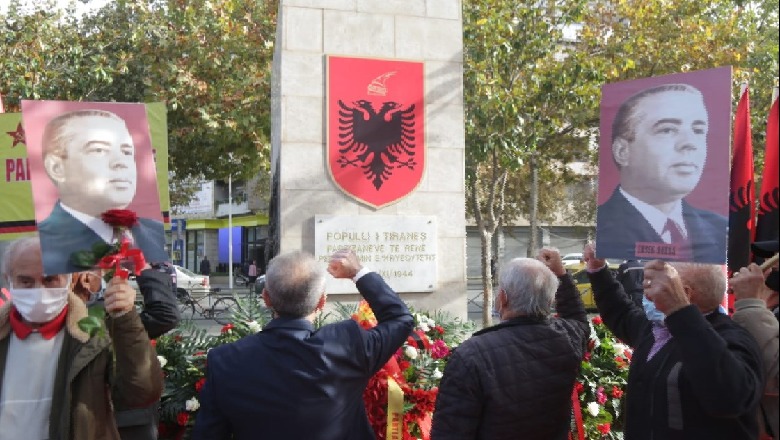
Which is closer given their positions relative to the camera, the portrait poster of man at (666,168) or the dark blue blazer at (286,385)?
the dark blue blazer at (286,385)

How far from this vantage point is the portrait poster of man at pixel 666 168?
2.80m

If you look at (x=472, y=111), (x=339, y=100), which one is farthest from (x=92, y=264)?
(x=472, y=111)

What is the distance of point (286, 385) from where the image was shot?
2.63 m

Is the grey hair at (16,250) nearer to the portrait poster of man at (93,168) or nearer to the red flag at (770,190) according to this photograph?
the portrait poster of man at (93,168)

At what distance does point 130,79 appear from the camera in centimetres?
1478

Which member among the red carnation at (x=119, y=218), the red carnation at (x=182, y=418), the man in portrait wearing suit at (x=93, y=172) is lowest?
the red carnation at (x=182, y=418)

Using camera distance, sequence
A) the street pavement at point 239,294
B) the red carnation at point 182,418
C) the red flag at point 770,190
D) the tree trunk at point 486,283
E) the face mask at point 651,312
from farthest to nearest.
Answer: the tree trunk at point 486,283
the street pavement at point 239,294
the red carnation at point 182,418
the face mask at point 651,312
the red flag at point 770,190

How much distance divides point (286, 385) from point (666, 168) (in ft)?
5.53

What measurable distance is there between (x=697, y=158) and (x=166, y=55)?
13.1m

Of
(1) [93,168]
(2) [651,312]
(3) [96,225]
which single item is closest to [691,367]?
(2) [651,312]

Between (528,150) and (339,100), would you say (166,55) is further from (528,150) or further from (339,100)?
(339,100)

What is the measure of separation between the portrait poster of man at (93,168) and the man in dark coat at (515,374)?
1.27 m

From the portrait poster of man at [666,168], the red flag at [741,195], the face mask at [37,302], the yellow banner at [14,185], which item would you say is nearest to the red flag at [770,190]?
the portrait poster of man at [666,168]

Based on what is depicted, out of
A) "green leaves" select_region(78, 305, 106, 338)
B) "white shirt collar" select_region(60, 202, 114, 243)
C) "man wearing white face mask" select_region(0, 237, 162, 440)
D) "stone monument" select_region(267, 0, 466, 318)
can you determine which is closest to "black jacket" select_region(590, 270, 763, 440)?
"man wearing white face mask" select_region(0, 237, 162, 440)
